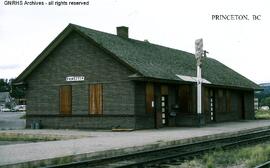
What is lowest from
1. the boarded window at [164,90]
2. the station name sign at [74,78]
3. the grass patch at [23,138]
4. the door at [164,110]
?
the grass patch at [23,138]

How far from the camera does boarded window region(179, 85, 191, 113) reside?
96.2 ft

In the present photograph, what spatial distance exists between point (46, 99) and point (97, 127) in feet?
14.0

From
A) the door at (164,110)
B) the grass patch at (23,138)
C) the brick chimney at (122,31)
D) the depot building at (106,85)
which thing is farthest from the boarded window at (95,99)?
the brick chimney at (122,31)

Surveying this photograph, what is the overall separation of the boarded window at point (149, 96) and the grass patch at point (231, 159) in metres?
11.2

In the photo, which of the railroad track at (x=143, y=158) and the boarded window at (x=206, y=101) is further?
the boarded window at (x=206, y=101)

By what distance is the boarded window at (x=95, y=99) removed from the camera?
26.0 metres

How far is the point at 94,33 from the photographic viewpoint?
27922mm

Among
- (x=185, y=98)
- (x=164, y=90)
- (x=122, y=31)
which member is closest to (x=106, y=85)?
(x=164, y=90)

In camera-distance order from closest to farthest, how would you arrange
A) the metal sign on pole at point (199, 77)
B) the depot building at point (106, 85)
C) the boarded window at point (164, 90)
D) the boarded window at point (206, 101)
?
the depot building at point (106, 85)
the boarded window at point (164, 90)
the metal sign on pole at point (199, 77)
the boarded window at point (206, 101)

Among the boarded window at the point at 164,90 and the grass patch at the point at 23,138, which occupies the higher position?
the boarded window at the point at 164,90

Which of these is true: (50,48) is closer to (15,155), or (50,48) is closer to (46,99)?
(46,99)

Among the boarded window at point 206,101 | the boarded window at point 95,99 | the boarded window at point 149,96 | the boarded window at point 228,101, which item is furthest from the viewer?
the boarded window at point 228,101

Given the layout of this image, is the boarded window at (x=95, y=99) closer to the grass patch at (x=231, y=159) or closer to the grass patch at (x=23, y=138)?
the grass patch at (x=23, y=138)

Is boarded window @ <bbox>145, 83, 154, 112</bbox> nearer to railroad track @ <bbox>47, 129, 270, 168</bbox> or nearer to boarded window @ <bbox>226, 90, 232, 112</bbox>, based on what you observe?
railroad track @ <bbox>47, 129, 270, 168</bbox>
